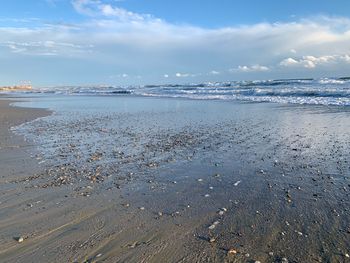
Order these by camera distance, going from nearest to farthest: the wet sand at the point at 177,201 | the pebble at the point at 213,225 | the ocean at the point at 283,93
Result: 1. the wet sand at the point at 177,201
2. the pebble at the point at 213,225
3. the ocean at the point at 283,93

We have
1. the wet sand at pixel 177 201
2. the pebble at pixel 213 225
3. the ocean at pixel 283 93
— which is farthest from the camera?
the ocean at pixel 283 93

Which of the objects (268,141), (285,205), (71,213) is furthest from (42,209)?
(268,141)

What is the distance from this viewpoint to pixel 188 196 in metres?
6.33

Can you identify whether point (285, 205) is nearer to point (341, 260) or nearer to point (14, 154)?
point (341, 260)

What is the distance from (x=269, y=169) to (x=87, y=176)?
13.6 ft

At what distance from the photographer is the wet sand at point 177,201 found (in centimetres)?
432

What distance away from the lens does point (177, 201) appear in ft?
19.9

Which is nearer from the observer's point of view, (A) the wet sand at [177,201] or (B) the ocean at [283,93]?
(A) the wet sand at [177,201]

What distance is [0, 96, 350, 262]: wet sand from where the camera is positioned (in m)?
4.32

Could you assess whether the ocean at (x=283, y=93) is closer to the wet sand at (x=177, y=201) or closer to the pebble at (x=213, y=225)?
the wet sand at (x=177, y=201)

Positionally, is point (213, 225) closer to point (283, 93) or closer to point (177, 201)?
point (177, 201)

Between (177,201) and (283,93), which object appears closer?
(177,201)

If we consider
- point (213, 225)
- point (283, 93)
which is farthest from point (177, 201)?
point (283, 93)

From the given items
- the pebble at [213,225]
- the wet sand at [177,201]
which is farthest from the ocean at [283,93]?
the pebble at [213,225]
